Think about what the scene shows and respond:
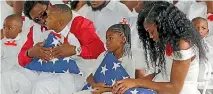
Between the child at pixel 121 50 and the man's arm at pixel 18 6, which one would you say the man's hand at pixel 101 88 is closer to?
the child at pixel 121 50

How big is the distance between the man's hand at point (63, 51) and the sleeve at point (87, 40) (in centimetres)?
4

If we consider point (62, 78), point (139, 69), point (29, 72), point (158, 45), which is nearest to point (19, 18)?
point (29, 72)

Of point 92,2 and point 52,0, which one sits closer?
point 92,2

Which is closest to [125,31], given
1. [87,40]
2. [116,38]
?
[116,38]

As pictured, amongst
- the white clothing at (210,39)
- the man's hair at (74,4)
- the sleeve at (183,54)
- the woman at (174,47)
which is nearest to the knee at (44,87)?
the woman at (174,47)

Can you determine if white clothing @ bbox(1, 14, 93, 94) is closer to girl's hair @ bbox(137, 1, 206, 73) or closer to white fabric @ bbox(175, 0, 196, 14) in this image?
girl's hair @ bbox(137, 1, 206, 73)

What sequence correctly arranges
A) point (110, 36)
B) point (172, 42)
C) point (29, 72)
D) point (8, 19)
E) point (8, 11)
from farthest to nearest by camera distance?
1. point (8, 11)
2. point (8, 19)
3. point (29, 72)
4. point (110, 36)
5. point (172, 42)

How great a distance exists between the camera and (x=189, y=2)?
6.35ft

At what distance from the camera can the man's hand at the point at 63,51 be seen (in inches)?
58.0

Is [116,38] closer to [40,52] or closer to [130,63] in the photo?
[130,63]

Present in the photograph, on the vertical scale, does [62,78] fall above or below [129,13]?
below

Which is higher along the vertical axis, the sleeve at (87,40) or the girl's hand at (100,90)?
the sleeve at (87,40)

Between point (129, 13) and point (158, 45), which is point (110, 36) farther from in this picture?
point (129, 13)

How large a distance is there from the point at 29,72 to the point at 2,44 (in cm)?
29
